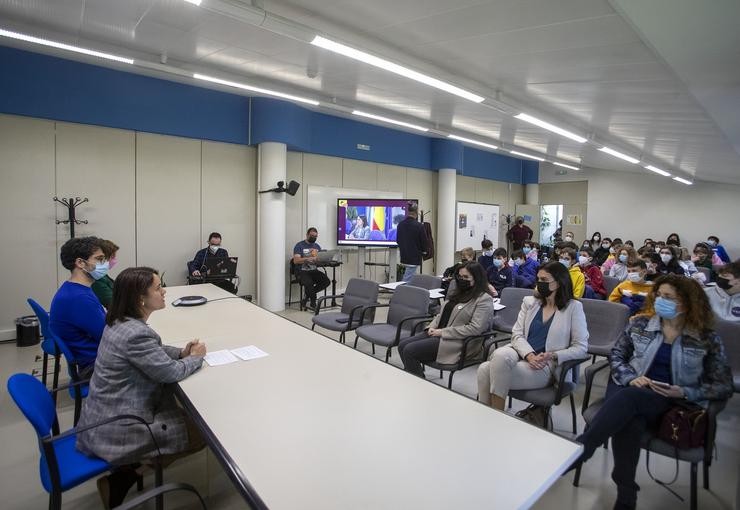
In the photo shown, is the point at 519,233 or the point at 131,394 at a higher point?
the point at 519,233

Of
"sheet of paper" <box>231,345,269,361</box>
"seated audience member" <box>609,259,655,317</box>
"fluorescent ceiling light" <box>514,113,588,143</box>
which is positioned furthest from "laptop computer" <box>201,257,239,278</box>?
"seated audience member" <box>609,259,655,317</box>

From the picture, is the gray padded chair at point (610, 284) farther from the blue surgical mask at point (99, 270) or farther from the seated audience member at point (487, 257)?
the blue surgical mask at point (99, 270)

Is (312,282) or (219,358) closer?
(219,358)

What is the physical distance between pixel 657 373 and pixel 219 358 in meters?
2.47

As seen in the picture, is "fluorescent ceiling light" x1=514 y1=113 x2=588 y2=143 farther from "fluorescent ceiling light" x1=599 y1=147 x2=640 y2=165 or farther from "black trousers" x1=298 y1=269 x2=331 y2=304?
"black trousers" x1=298 y1=269 x2=331 y2=304

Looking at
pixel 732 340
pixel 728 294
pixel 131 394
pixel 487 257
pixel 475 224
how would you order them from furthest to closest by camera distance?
pixel 475 224 < pixel 487 257 < pixel 728 294 < pixel 732 340 < pixel 131 394

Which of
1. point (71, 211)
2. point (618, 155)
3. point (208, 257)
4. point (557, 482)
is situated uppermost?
point (618, 155)

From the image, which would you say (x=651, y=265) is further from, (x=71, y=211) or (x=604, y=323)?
(x=71, y=211)

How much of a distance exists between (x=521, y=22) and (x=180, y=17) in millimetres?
3137

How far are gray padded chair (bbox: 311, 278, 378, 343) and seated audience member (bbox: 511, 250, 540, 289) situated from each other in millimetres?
2242

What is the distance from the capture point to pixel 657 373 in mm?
2400

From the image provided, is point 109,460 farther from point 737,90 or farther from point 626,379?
point 737,90

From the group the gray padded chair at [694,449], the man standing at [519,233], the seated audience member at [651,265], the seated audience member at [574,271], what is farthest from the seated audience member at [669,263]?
the man standing at [519,233]

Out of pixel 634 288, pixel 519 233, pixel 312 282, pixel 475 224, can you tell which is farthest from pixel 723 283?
pixel 519 233
